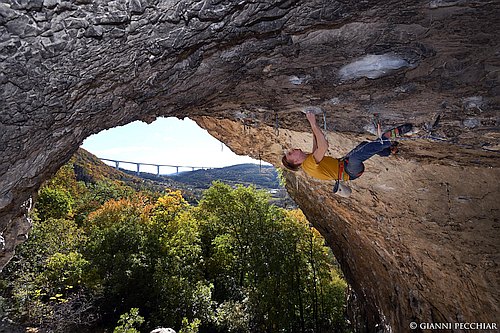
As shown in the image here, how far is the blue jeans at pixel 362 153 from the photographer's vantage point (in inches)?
195

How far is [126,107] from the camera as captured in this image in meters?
3.61

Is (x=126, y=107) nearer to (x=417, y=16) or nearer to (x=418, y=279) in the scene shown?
(x=417, y=16)

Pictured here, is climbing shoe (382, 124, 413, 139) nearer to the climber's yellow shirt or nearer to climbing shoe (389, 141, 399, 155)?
climbing shoe (389, 141, 399, 155)

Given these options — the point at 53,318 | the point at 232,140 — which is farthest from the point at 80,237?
the point at 232,140

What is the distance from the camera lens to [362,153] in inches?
199

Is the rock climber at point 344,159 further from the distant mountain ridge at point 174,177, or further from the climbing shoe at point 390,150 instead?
the distant mountain ridge at point 174,177

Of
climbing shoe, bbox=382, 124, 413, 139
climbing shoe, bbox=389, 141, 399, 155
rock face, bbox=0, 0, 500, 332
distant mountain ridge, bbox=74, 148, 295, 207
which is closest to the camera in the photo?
rock face, bbox=0, 0, 500, 332

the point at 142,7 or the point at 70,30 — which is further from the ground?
the point at 142,7

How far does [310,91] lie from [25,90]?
3.31m

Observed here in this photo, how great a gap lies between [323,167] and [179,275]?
12875 millimetres

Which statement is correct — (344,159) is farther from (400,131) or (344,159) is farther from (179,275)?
(179,275)

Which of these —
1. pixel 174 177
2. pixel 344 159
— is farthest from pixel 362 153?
pixel 174 177

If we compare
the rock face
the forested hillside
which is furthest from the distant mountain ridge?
the rock face

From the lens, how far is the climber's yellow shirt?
5.24 metres
